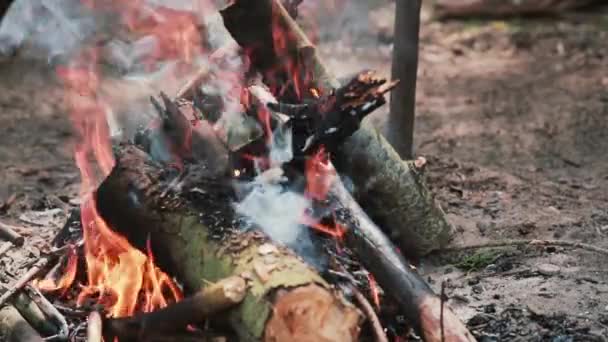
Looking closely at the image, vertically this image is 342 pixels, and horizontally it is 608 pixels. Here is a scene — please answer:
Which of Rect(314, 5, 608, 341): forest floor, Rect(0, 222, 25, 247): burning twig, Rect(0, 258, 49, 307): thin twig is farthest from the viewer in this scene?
Rect(0, 222, 25, 247): burning twig

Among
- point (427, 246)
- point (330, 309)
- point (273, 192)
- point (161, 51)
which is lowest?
point (427, 246)

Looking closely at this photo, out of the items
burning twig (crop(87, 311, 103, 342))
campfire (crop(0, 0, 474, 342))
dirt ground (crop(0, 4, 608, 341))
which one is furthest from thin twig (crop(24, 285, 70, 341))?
dirt ground (crop(0, 4, 608, 341))

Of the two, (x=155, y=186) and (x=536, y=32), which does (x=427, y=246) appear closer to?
(x=155, y=186)

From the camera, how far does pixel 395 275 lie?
360 centimetres

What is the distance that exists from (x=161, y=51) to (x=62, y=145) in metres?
2.50

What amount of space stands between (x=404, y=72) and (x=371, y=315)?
2.34 metres

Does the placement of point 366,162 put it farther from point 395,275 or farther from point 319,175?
point 395,275

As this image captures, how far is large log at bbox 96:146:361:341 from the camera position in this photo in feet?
10.3

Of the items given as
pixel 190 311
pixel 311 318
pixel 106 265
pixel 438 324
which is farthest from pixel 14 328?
pixel 438 324

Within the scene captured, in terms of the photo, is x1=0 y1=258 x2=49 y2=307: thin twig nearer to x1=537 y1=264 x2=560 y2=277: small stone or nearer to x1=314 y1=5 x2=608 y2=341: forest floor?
x1=314 y1=5 x2=608 y2=341: forest floor

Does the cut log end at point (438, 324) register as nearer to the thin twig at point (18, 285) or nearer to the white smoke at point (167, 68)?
the white smoke at point (167, 68)

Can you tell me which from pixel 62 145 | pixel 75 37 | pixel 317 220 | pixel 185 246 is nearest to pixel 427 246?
pixel 317 220

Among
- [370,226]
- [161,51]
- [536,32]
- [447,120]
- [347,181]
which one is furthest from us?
[536,32]

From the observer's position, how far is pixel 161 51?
204 inches
